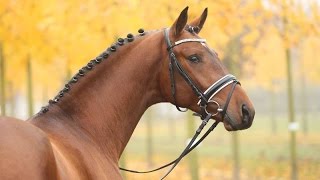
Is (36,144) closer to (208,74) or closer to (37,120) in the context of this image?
(37,120)

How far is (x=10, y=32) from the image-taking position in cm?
Result: 1303

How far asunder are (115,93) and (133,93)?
0.15m

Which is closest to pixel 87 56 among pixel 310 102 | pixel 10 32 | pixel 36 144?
pixel 10 32

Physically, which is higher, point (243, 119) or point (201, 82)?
point (201, 82)

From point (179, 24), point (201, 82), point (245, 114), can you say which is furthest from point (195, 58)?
point (245, 114)

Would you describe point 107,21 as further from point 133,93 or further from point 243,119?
point 243,119

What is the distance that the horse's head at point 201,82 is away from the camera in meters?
4.89

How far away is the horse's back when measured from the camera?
3518mm

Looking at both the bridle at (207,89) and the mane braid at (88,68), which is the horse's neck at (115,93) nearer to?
the mane braid at (88,68)

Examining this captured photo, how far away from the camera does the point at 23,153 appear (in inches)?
142

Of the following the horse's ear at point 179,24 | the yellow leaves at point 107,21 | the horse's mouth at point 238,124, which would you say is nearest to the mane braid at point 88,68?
the horse's ear at point 179,24

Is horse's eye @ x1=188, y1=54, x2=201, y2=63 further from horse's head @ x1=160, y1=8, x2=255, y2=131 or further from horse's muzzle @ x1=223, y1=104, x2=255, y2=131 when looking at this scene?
horse's muzzle @ x1=223, y1=104, x2=255, y2=131

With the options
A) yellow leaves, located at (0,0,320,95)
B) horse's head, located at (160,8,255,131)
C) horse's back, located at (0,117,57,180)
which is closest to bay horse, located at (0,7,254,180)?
horse's head, located at (160,8,255,131)

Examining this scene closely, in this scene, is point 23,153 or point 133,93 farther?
point 133,93
